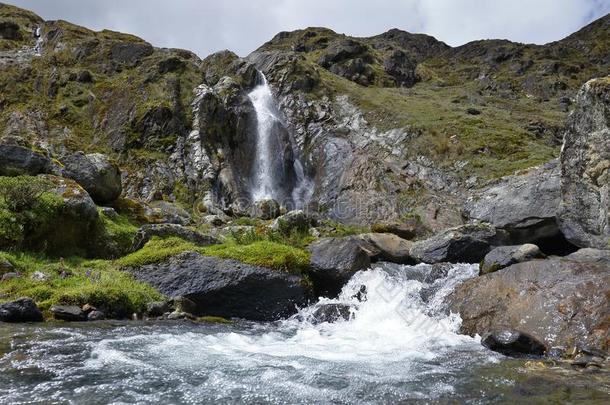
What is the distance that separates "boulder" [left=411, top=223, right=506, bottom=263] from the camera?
754 inches

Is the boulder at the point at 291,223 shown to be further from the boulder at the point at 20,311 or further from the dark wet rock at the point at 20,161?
the boulder at the point at 20,311

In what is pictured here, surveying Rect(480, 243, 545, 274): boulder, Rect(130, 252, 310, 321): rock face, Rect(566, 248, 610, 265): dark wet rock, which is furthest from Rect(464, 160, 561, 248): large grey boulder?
Rect(130, 252, 310, 321): rock face

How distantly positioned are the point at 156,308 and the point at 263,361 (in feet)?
16.4

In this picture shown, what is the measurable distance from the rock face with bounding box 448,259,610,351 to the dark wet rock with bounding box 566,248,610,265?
920mm

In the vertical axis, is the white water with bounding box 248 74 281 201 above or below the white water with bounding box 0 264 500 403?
above

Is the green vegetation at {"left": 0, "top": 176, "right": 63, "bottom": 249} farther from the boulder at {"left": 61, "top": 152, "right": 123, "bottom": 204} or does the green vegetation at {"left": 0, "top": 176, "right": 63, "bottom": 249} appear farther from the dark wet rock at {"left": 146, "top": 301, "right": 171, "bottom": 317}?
the dark wet rock at {"left": 146, "top": 301, "right": 171, "bottom": 317}

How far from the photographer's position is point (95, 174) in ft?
71.9

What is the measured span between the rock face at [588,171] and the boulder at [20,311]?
49.4ft

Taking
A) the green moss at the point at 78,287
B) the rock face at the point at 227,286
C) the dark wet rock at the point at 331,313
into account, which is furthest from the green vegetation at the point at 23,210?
the dark wet rock at the point at 331,313

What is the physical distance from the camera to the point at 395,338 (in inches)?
479

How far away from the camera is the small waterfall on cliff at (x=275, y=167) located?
43.9m

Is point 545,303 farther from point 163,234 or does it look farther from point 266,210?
point 266,210

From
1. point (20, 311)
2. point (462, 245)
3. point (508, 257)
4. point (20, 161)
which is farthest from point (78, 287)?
point (462, 245)

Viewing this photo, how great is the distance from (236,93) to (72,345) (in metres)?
45.1
